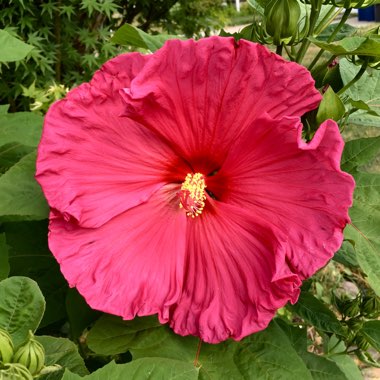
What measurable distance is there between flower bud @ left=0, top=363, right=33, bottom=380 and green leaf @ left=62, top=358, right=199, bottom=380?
0.09m

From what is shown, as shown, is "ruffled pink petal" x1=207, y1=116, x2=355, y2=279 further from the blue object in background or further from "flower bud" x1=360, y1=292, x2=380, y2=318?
the blue object in background

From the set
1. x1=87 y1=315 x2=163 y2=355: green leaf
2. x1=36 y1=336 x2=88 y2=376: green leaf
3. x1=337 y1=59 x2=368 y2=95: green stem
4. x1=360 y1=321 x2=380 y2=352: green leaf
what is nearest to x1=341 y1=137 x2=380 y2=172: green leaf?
x1=337 y1=59 x2=368 y2=95: green stem

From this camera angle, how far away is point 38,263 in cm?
118

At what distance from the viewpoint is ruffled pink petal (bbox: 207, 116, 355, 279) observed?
77 cm

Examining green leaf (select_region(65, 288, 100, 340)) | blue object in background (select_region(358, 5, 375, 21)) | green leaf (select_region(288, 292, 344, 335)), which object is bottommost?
blue object in background (select_region(358, 5, 375, 21))

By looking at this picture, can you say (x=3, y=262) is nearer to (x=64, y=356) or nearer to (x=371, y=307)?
(x=64, y=356)

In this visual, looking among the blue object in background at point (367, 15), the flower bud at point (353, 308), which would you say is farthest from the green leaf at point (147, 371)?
the blue object in background at point (367, 15)

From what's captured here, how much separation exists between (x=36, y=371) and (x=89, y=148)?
1.06ft

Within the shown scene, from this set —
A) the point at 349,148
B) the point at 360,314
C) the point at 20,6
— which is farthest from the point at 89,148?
the point at 20,6

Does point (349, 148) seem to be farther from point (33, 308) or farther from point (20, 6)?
point (20, 6)

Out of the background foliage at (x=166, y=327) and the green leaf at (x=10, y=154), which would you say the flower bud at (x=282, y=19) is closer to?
the background foliage at (x=166, y=327)

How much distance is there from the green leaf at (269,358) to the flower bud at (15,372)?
0.38m

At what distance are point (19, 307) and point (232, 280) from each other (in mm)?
309

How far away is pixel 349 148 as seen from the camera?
1.08m
